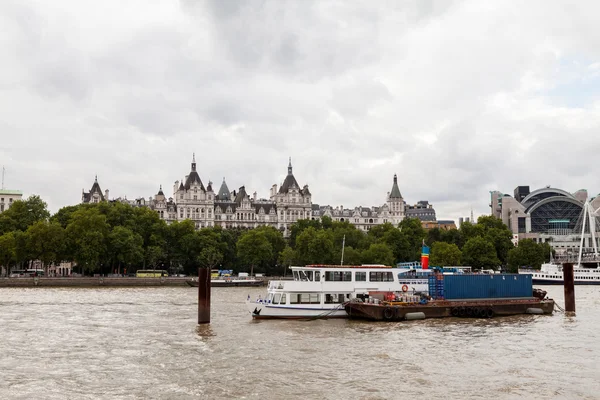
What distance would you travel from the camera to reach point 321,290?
46906 mm

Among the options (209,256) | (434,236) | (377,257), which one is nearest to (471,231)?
(434,236)

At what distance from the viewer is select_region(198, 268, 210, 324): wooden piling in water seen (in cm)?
4039

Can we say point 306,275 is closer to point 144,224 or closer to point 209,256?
point 209,256

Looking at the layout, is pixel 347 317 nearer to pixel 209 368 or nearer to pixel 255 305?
pixel 255 305

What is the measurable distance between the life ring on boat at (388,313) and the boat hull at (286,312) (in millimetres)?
3783

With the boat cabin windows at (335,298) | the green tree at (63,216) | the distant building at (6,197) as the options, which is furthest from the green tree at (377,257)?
the distant building at (6,197)

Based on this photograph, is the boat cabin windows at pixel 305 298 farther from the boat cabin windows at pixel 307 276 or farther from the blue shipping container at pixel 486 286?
the blue shipping container at pixel 486 286

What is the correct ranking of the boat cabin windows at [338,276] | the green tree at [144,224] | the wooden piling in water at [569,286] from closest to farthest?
the boat cabin windows at [338,276], the wooden piling in water at [569,286], the green tree at [144,224]

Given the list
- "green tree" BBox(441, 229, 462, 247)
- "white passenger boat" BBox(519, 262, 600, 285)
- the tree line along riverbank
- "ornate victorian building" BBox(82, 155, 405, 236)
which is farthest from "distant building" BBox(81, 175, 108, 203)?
"white passenger boat" BBox(519, 262, 600, 285)

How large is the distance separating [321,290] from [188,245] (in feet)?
268

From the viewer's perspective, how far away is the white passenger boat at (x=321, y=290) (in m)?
45.9

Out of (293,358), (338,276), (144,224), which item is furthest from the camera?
(144,224)

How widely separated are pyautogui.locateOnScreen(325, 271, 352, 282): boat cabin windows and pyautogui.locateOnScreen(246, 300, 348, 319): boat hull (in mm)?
2514

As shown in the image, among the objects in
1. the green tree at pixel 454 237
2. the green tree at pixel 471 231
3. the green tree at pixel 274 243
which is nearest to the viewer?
the green tree at pixel 274 243
